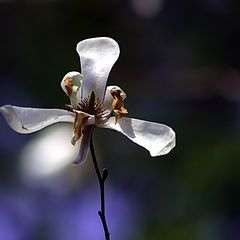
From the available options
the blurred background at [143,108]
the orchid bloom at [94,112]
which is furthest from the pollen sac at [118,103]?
the blurred background at [143,108]

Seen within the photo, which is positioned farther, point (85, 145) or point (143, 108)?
point (143, 108)

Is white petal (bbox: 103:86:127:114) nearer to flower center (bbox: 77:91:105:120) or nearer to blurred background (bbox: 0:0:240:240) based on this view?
flower center (bbox: 77:91:105:120)

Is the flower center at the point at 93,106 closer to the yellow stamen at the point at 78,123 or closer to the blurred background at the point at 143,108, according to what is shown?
the yellow stamen at the point at 78,123

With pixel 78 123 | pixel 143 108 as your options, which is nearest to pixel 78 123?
pixel 78 123

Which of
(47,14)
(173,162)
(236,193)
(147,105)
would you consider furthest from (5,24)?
(236,193)

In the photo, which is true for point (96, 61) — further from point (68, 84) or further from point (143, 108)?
point (143, 108)

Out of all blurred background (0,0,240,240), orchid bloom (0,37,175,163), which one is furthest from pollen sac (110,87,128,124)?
blurred background (0,0,240,240)

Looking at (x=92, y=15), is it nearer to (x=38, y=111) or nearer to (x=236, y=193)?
(x=236, y=193)
